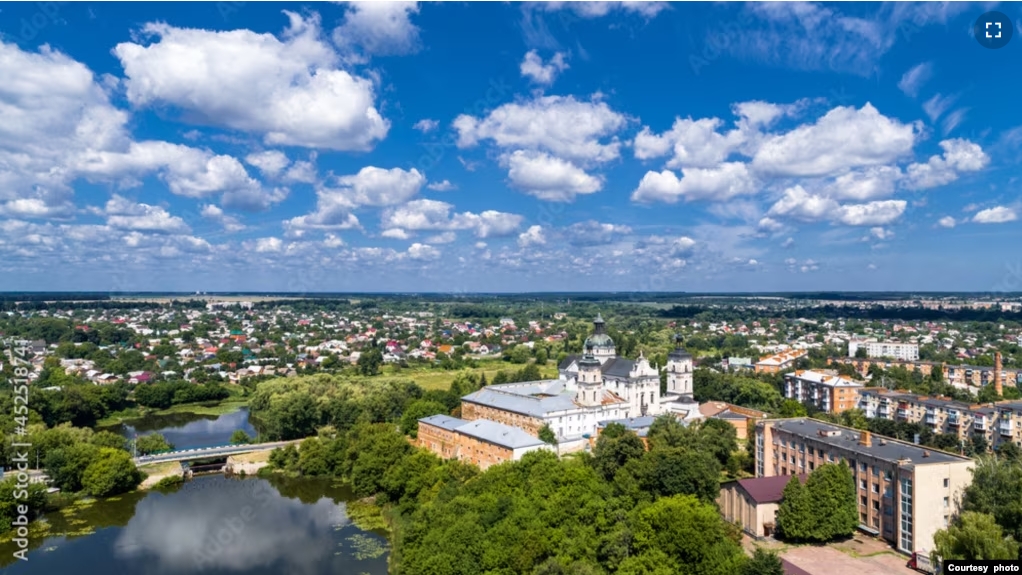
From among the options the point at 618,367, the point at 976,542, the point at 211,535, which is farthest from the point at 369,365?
the point at 976,542

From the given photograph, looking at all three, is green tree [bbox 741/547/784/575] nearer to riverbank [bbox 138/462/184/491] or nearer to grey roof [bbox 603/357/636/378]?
grey roof [bbox 603/357/636/378]

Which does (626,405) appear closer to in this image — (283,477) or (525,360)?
(283,477)

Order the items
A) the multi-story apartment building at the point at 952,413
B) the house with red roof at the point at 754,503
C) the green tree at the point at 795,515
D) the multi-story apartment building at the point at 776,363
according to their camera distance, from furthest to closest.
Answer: the multi-story apartment building at the point at 776,363 → the multi-story apartment building at the point at 952,413 → the house with red roof at the point at 754,503 → the green tree at the point at 795,515

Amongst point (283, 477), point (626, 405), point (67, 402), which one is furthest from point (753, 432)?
point (67, 402)

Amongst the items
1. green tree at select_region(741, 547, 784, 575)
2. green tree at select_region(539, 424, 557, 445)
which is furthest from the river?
green tree at select_region(741, 547, 784, 575)

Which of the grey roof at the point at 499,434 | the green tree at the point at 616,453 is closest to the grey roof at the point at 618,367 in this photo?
the grey roof at the point at 499,434

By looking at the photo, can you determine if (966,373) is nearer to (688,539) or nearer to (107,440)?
(688,539)

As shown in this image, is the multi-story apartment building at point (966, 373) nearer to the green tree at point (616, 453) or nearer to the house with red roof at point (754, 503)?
Result: the house with red roof at point (754, 503)
